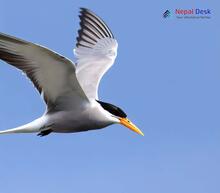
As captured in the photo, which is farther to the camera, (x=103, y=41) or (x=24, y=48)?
(x=103, y=41)

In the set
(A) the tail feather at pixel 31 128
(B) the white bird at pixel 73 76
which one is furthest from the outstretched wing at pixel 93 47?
(A) the tail feather at pixel 31 128

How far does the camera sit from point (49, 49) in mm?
8648

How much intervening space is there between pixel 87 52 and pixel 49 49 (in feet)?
11.5

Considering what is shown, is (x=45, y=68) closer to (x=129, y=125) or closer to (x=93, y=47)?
(x=129, y=125)

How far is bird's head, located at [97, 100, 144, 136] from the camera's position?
1031cm

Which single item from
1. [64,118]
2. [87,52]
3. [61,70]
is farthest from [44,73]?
[87,52]

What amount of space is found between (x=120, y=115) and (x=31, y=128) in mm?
1394

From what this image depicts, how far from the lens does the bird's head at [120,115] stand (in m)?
10.3

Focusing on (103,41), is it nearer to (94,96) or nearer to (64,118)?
(94,96)

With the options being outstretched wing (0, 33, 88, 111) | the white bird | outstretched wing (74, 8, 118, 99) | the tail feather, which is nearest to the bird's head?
the white bird

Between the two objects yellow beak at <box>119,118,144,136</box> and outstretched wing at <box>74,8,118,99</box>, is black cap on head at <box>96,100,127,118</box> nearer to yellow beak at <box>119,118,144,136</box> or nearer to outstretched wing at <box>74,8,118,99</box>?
yellow beak at <box>119,118,144,136</box>

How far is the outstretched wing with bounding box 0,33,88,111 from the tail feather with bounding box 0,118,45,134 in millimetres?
287

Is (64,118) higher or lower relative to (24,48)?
lower

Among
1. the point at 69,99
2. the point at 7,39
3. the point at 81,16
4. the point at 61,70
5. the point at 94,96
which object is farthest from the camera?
the point at 81,16
